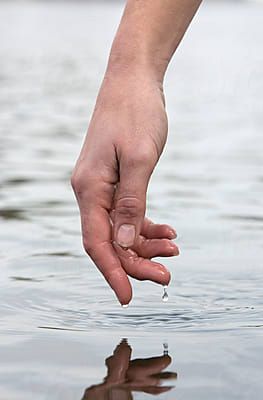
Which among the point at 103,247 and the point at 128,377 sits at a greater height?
the point at 103,247

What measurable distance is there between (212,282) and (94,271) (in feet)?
1.35

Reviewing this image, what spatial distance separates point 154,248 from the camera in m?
3.01

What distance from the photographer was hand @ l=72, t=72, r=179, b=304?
8.54ft

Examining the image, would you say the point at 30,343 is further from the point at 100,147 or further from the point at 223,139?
the point at 223,139

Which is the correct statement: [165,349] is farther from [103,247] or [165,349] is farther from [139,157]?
[139,157]

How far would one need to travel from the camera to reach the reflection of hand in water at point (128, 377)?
2.72 m

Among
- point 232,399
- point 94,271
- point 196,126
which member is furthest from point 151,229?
point 196,126

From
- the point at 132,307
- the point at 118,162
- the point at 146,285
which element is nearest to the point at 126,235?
the point at 118,162

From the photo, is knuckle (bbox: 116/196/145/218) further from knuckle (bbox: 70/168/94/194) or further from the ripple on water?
the ripple on water

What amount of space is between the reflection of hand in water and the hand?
0.82 ft

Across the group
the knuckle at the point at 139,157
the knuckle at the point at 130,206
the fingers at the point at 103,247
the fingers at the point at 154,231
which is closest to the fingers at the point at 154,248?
the fingers at the point at 154,231

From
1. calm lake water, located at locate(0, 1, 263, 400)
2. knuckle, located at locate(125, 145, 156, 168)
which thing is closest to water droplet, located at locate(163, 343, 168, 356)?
calm lake water, located at locate(0, 1, 263, 400)

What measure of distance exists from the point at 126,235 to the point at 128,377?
348mm

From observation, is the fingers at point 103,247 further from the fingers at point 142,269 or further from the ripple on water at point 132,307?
the ripple on water at point 132,307
